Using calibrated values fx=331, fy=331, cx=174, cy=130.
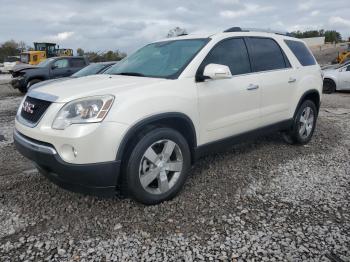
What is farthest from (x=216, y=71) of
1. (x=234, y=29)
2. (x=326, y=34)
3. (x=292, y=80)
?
(x=326, y=34)

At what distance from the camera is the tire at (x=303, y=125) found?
17.3 ft

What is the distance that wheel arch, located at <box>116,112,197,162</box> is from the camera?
9.94 feet

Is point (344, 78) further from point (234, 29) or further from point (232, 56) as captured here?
point (232, 56)

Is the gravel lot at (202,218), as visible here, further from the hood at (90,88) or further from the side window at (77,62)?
the side window at (77,62)

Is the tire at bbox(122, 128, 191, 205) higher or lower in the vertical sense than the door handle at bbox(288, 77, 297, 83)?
lower

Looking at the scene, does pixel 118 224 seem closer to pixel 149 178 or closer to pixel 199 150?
pixel 149 178

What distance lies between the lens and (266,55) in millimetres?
4664

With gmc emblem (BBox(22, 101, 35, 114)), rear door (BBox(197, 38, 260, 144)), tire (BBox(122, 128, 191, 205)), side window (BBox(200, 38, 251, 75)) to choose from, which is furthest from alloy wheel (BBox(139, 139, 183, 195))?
gmc emblem (BBox(22, 101, 35, 114))

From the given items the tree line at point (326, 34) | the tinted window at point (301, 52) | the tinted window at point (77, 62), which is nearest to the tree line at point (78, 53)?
the tinted window at point (77, 62)

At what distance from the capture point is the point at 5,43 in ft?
203

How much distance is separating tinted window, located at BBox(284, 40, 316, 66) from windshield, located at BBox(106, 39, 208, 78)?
192 centimetres

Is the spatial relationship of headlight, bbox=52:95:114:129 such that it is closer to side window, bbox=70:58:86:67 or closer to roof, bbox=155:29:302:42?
roof, bbox=155:29:302:42

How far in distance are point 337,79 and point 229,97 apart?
11083 mm

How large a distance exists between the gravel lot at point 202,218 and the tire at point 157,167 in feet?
0.56
